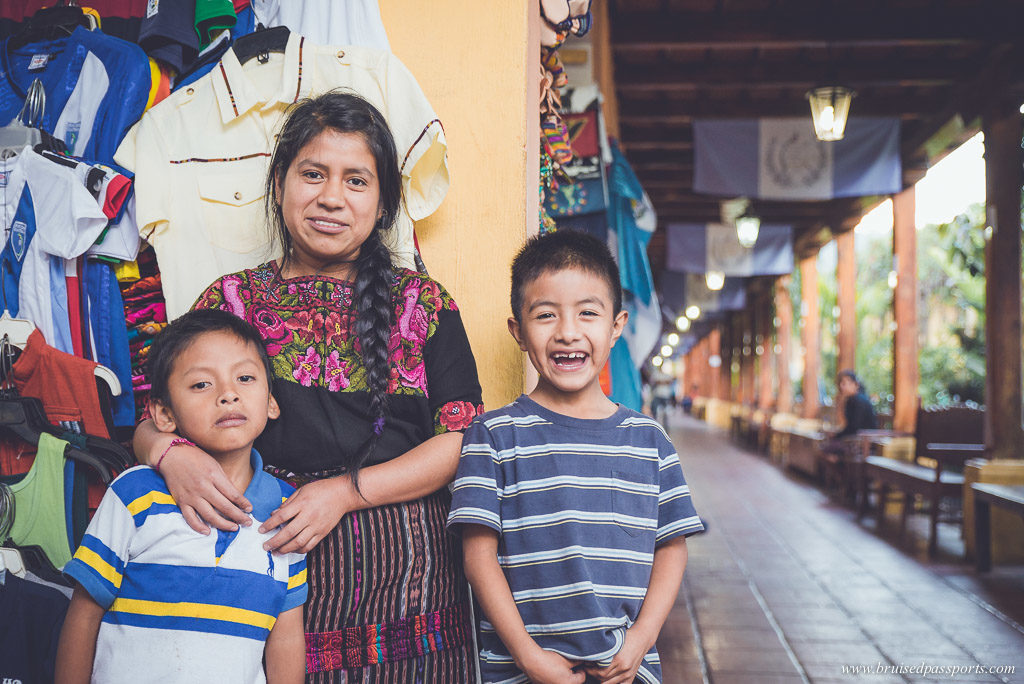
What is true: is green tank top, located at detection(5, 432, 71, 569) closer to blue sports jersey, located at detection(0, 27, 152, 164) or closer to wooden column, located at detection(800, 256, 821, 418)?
blue sports jersey, located at detection(0, 27, 152, 164)

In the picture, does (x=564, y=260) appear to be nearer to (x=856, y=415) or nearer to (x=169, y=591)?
(x=169, y=591)

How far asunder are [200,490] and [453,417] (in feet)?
1.66

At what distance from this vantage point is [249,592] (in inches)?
Result: 53.5

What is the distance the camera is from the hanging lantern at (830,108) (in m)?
5.74

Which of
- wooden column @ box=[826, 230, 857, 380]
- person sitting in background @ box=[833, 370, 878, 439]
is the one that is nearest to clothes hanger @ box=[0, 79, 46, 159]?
person sitting in background @ box=[833, 370, 878, 439]

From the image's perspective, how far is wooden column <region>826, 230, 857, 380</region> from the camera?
11.4 m

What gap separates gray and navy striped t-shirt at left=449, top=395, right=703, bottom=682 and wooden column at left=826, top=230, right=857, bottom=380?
10.9 m

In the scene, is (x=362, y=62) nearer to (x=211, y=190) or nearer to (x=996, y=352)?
(x=211, y=190)

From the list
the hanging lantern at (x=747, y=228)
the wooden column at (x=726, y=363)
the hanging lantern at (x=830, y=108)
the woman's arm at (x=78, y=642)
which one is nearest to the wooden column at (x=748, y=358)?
the wooden column at (x=726, y=363)

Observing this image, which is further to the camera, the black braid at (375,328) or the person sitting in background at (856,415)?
the person sitting in background at (856,415)

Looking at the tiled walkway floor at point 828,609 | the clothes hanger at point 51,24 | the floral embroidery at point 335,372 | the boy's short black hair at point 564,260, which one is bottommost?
the tiled walkway floor at point 828,609

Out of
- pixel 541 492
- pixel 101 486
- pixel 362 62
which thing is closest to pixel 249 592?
pixel 541 492

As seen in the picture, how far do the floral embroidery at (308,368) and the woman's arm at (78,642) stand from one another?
55 centimetres

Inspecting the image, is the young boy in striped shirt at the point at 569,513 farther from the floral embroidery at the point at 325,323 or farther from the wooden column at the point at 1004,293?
the wooden column at the point at 1004,293
